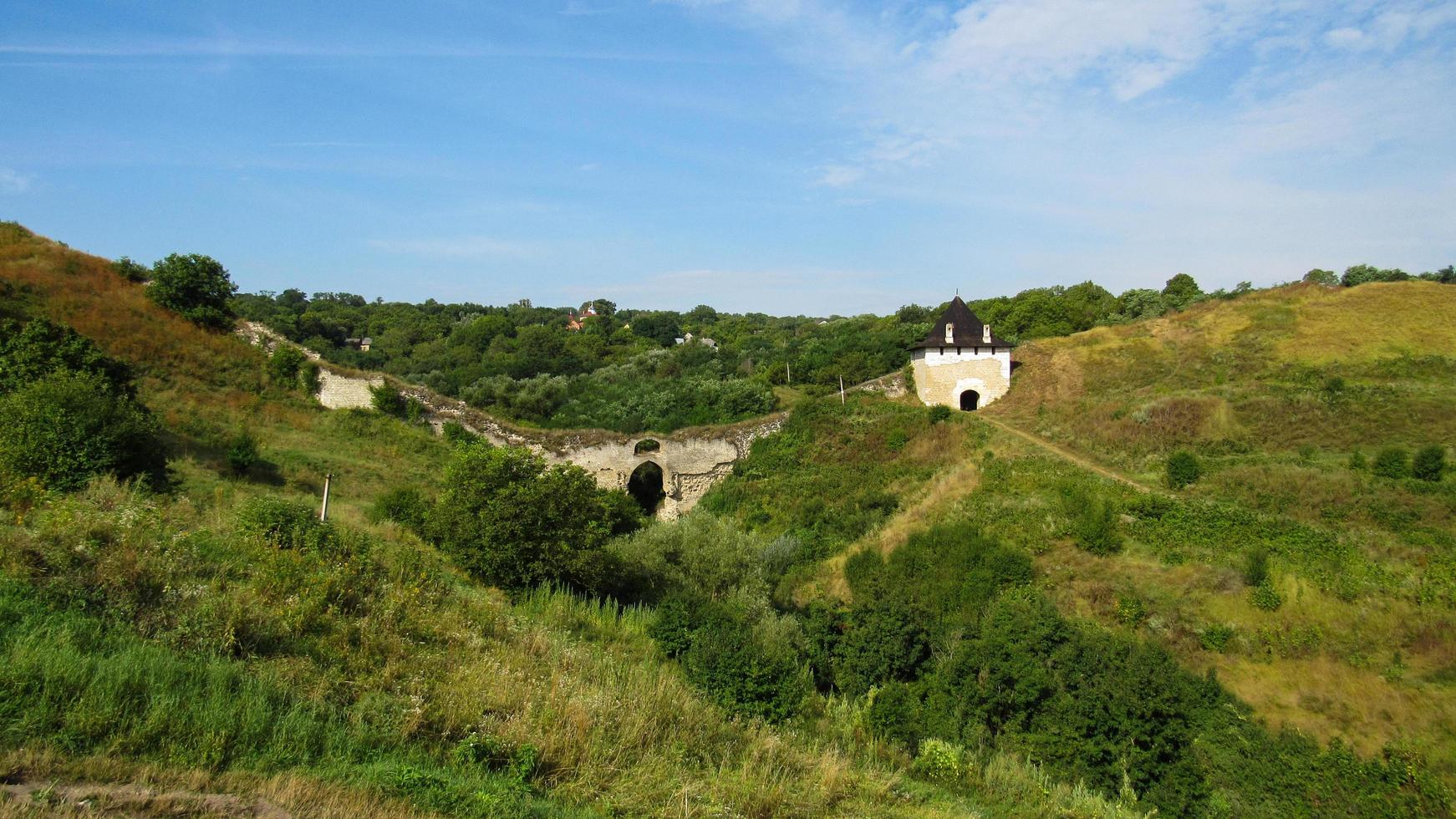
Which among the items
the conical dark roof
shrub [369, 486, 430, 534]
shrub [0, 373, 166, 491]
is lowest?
shrub [369, 486, 430, 534]

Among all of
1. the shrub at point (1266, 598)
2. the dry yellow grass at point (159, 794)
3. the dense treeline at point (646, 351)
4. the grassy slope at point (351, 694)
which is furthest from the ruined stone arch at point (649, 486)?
the dry yellow grass at point (159, 794)

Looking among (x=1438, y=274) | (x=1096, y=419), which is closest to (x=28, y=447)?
(x=1096, y=419)

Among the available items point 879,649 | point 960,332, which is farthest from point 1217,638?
point 960,332

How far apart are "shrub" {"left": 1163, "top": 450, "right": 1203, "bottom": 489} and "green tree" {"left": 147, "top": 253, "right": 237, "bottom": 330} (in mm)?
26266

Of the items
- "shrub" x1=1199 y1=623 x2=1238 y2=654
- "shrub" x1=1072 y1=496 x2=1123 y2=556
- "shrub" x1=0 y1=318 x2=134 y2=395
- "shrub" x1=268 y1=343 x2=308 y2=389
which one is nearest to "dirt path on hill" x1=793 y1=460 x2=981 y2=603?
"shrub" x1=1072 y1=496 x2=1123 y2=556

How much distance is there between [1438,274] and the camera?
36.3 metres

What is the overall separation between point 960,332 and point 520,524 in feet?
67.6

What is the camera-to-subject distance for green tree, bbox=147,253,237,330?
76.2 feet

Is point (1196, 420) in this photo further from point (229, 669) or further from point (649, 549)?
point (229, 669)

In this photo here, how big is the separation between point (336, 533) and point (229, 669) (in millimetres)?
5025

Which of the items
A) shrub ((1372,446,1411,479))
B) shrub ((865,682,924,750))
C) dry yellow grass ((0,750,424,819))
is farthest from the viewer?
shrub ((1372,446,1411,479))

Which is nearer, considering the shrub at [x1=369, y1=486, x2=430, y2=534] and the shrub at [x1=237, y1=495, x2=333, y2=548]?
the shrub at [x1=237, y1=495, x2=333, y2=548]

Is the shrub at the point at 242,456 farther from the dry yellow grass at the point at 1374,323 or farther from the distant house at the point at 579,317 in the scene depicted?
the distant house at the point at 579,317

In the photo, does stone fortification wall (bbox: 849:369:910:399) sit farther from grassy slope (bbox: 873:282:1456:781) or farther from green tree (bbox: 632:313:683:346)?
green tree (bbox: 632:313:683:346)
